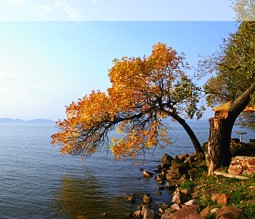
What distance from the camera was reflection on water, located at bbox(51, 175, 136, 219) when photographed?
64.4ft

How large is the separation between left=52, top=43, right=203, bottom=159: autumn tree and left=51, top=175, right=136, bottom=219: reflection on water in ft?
12.0

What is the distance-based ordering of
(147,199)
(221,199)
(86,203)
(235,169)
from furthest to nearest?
1. (86,203)
2. (147,199)
3. (235,169)
4. (221,199)

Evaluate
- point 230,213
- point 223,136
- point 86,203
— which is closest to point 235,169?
point 223,136

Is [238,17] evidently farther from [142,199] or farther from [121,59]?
[142,199]

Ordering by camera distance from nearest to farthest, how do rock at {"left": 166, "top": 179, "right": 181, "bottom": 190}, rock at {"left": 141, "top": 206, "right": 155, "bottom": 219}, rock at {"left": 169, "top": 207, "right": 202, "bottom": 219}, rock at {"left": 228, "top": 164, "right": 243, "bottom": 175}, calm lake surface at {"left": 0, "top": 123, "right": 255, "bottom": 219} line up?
rock at {"left": 169, "top": 207, "right": 202, "bottom": 219} < rock at {"left": 141, "top": 206, "right": 155, "bottom": 219} < calm lake surface at {"left": 0, "top": 123, "right": 255, "bottom": 219} < rock at {"left": 228, "top": 164, "right": 243, "bottom": 175} < rock at {"left": 166, "top": 179, "right": 181, "bottom": 190}

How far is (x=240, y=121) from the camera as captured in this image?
44906mm

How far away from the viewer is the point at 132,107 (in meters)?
27.3

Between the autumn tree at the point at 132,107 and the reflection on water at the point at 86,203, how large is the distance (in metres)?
3.64

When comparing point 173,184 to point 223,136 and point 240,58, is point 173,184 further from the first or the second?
point 240,58


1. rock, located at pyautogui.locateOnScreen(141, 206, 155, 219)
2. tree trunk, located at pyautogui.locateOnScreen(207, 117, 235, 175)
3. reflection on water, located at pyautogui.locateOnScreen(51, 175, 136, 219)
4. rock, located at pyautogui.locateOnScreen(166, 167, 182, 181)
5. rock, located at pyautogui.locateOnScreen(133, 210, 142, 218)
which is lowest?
reflection on water, located at pyautogui.locateOnScreen(51, 175, 136, 219)

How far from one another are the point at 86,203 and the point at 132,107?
985cm

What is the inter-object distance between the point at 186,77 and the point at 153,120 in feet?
17.7

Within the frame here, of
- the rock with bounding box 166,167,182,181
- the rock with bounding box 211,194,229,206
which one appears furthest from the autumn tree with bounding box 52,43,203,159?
the rock with bounding box 211,194,229,206

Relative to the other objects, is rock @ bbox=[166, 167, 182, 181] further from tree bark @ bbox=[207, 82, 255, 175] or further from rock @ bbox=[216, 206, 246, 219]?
rock @ bbox=[216, 206, 246, 219]
